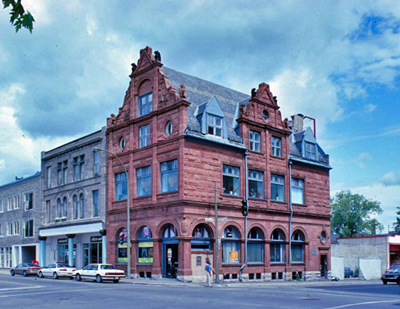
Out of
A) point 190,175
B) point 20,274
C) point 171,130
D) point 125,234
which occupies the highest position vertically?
point 171,130

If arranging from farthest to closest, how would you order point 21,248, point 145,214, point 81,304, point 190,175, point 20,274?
point 21,248 < point 20,274 < point 145,214 < point 190,175 < point 81,304

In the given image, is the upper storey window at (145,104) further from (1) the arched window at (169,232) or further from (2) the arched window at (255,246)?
(2) the arched window at (255,246)

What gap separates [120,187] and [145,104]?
7499 mm

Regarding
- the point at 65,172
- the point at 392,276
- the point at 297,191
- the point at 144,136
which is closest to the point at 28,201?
the point at 65,172

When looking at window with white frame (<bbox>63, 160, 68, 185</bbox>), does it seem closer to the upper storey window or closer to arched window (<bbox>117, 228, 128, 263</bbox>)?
arched window (<bbox>117, 228, 128, 263</bbox>)

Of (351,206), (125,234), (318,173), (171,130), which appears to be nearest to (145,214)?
(125,234)

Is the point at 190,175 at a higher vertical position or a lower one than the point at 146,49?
lower

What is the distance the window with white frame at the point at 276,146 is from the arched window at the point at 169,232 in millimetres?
12223

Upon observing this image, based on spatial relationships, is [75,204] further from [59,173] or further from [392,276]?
[392,276]

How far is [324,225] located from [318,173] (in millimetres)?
5074

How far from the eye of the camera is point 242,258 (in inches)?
1582

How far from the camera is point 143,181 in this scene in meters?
40.6

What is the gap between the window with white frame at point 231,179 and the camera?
39722 mm

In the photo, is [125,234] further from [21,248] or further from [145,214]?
[21,248]
